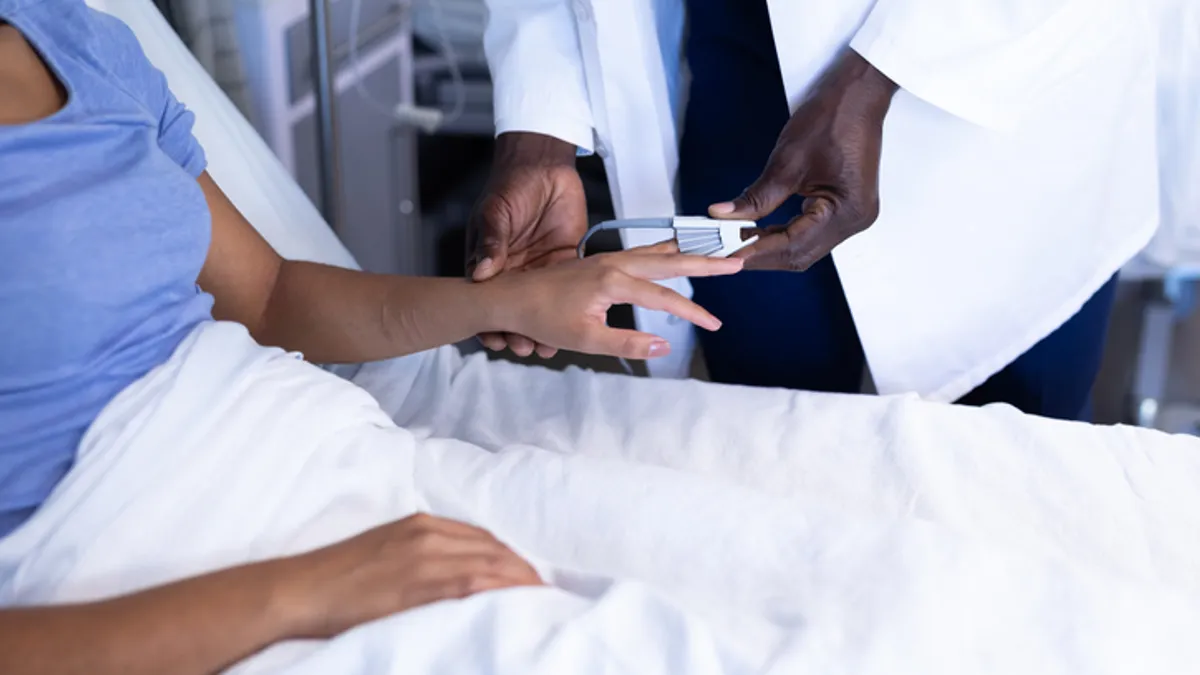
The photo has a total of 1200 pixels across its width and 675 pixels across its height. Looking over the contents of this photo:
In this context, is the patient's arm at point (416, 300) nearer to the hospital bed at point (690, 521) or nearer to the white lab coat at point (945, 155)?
A: the hospital bed at point (690, 521)

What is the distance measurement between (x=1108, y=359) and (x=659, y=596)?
1.59 m

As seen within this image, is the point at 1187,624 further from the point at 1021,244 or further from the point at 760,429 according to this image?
the point at 1021,244

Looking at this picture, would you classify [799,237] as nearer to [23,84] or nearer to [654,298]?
[654,298]

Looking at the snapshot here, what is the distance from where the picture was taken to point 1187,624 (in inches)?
25.5

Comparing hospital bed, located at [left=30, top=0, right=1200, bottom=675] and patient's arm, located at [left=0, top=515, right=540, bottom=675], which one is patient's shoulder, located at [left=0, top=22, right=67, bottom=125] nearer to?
hospital bed, located at [left=30, top=0, right=1200, bottom=675]

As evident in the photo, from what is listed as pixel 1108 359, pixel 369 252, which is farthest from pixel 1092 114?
pixel 369 252

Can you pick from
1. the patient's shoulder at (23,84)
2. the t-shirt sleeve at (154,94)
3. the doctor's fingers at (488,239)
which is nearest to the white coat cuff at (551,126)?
the doctor's fingers at (488,239)

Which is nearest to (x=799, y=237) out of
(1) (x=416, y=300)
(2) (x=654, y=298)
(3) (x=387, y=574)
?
(2) (x=654, y=298)

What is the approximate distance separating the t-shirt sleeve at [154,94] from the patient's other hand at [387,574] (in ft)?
1.61

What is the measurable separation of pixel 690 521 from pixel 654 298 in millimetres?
228

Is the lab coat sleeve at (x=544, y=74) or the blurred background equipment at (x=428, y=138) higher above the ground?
the lab coat sleeve at (x=544, y=74)

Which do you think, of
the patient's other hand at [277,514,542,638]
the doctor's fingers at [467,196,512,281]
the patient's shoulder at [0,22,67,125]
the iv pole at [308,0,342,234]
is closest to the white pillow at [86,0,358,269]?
the iv pole at [308,0,342,234]

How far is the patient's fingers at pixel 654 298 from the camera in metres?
0.92

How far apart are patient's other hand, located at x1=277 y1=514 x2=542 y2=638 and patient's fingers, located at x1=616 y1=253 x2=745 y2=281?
325mm
